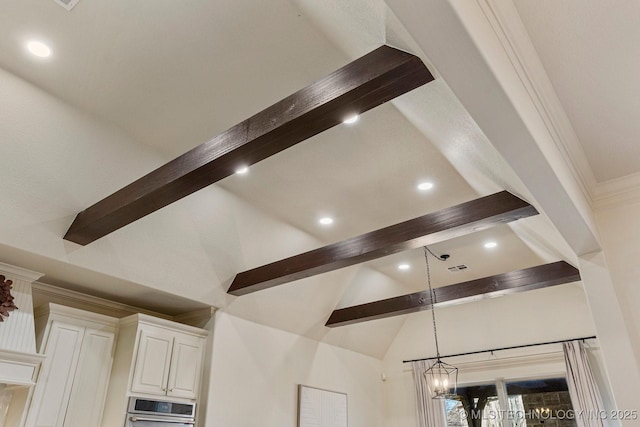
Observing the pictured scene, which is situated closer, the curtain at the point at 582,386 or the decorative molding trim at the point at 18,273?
the decorative molding trim at the point at 18,273

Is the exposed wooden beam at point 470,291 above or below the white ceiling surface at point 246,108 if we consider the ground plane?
below

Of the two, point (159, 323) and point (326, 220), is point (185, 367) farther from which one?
point (326, 220)

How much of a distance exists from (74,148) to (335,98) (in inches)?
87.3

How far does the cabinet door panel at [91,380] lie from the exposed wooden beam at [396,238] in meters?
1.34

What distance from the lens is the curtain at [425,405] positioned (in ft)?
21.1

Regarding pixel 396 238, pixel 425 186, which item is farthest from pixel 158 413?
pixel 425 186

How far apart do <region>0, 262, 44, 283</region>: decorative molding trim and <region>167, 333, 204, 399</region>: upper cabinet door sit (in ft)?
4.80

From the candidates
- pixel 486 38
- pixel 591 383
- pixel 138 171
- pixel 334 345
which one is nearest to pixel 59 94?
pixel 138 171

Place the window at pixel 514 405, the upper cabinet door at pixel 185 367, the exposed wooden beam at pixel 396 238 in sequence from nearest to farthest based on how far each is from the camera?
the exposed wooden beam at pixel 396 238 < the upper cabinet door at pixel 185 367 < the window at pixel 514 405

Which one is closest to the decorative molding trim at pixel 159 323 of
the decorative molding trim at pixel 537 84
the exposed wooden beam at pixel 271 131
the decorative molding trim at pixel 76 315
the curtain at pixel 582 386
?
the decorative molding trim at pixel 76 315

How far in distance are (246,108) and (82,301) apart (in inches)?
108

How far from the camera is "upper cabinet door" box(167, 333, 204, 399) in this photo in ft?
14.4

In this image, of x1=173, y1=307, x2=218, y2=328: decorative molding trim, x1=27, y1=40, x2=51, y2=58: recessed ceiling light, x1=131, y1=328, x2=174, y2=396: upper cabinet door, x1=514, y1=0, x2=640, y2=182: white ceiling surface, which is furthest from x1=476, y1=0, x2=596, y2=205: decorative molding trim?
x1=131, y1=328, x2=174, y2=396: upper cabinet door

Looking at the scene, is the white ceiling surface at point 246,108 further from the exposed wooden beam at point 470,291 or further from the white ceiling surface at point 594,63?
the exposed wooden beam at point 470,291
